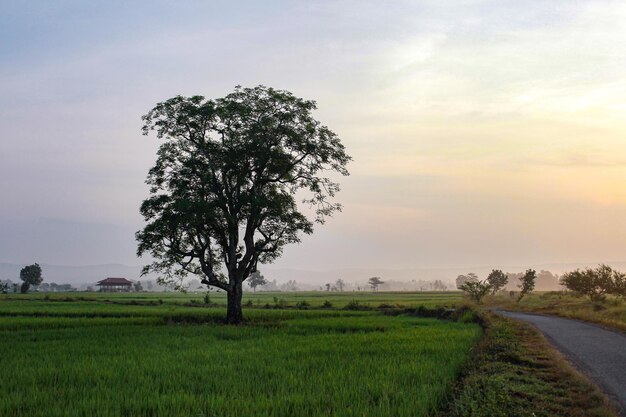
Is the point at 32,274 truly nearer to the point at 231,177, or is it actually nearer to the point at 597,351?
the point at 231,177

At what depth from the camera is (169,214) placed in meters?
32.9

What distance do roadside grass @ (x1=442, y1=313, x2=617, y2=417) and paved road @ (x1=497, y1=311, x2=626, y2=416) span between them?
0.41 metres

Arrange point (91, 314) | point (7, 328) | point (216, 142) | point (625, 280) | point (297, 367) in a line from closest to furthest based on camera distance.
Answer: point (297, 367) < point (7, 328) < point (216, 142) < point (91, 314) < point (625, 280)

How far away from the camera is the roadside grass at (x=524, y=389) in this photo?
9367mm

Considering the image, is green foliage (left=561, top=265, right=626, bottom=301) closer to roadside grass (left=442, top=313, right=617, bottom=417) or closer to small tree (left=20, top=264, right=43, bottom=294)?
roadside grass (left=442, top=313, right=617, bottom=417)

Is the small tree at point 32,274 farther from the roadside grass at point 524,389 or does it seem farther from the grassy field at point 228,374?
the roadside grass at point 524,389

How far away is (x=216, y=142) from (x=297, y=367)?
24.1m

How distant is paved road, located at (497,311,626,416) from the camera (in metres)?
11.6

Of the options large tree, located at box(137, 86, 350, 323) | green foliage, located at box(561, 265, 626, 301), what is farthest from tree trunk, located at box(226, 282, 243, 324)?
green foliage, located at box(561, 265, 626, 301)

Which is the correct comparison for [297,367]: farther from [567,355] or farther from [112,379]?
[567,355]

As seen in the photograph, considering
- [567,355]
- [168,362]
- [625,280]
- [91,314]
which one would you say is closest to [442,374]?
[567,355]

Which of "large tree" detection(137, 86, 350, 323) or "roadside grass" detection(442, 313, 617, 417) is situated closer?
"roadside grass" detection(442, 313, 617, 417)

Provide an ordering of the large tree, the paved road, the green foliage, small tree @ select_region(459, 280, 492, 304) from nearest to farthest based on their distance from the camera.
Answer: the paved road
the large tree
the green foliage
small tree @ select_region(459, 280, 492, 304)

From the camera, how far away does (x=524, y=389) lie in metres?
11.2
